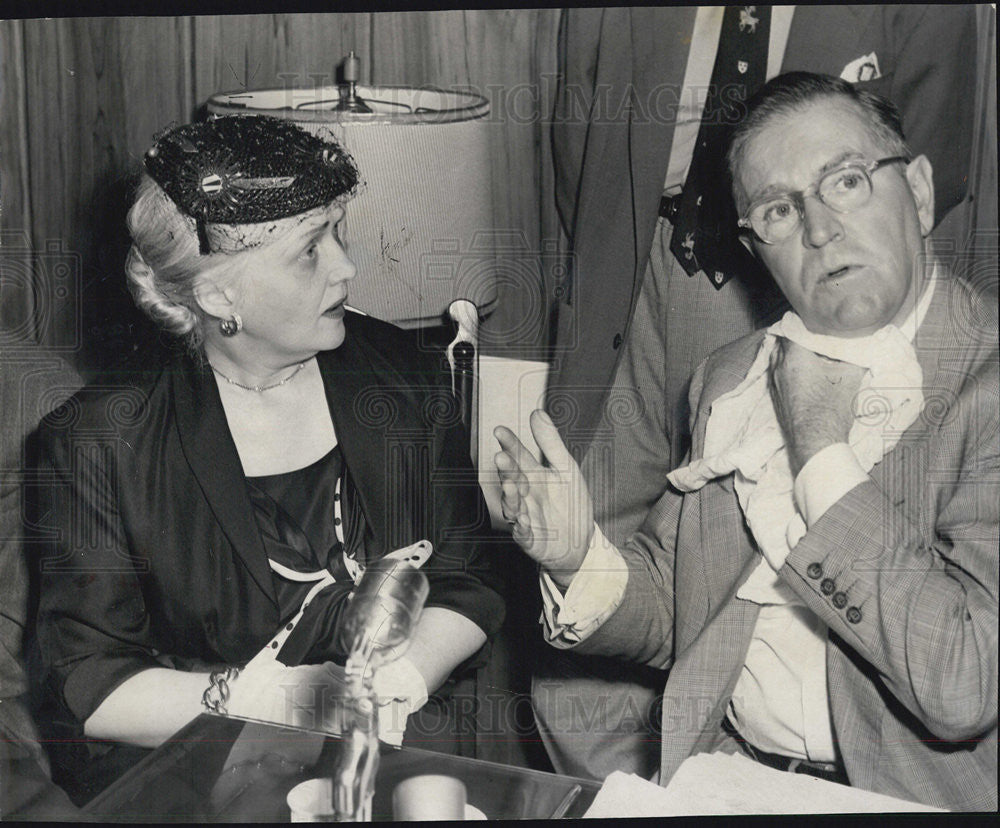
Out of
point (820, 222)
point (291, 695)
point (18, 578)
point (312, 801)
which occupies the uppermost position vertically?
point (820, 222)

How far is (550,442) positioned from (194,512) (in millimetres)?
580

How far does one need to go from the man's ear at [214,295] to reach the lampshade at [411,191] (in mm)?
194

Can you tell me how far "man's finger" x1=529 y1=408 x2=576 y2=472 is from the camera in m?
2.08

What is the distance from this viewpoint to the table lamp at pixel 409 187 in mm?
2029

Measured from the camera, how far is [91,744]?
2.12 metres

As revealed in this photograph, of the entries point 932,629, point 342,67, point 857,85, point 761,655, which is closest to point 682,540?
point 761,655

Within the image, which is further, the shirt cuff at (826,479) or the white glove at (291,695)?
the white glove at (291,695)

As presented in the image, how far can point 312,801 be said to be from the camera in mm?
2047

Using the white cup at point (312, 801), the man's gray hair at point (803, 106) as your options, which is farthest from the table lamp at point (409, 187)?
the white cup at point (312, 801)

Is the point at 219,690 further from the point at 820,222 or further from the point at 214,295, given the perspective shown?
the point at 820,222

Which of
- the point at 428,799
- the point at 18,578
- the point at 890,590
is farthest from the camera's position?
the point at 18,578

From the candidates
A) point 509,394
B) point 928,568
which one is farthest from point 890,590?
point 509,394

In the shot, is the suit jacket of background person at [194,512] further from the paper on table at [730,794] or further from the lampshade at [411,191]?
the paper on table at [730,794]

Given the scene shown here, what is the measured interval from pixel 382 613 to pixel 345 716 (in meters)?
0.18
